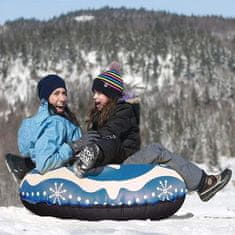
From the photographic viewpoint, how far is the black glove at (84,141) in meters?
5.73

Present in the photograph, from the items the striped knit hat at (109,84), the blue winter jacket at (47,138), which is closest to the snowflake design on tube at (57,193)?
the blue winter jacket at (47,138)

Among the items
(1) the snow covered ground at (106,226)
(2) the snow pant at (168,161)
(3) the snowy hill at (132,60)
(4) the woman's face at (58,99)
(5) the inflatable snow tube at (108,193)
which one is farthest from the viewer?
(3) the snowy hill at (132,60)

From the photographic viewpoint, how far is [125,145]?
19.8ft

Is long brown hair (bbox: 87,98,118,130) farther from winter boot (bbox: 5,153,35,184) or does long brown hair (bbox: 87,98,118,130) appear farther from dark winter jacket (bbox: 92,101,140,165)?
winter boot (bbox: 5,153,35,184)

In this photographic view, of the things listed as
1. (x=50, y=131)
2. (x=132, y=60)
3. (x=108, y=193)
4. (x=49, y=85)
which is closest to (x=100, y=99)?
(x=49, y=85)

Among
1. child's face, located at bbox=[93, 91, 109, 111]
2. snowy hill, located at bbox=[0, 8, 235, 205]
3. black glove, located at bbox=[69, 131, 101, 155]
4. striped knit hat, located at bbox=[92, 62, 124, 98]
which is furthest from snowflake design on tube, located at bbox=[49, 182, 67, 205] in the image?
snowy hill, located at bbox=[0, 8, 235, 205]

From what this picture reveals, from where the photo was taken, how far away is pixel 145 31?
4628 inches

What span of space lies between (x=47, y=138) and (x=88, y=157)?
0.47 m

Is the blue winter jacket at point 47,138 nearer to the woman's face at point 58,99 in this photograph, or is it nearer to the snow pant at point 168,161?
the woman's face at point 58,99

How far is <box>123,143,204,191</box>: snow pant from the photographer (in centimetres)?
595

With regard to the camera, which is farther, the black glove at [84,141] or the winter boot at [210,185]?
the winter boot at [210,185]

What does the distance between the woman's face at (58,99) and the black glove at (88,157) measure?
69 centimetres

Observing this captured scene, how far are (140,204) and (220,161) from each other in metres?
45.2

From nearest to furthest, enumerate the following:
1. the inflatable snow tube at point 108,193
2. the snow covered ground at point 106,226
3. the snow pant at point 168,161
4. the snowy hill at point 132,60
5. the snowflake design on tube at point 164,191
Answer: the snow covered ground at point 106,226, the inflatable snow tube at point 108,193, the snowflake design on tube at point 164,191, the snow pant at point 168,161, the snowy hill at point 132,60
